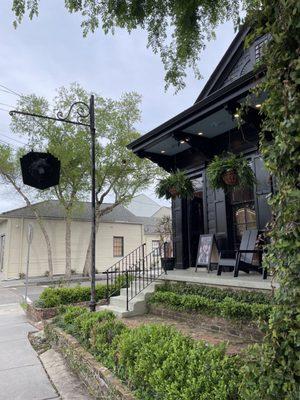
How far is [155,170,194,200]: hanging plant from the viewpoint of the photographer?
23.2 ft

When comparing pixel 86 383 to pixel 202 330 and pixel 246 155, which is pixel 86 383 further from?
pixel 246 155

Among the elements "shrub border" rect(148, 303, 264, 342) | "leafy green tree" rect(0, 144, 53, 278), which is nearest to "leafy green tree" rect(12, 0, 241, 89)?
"shrub border" rect(148, 303, 264, 342)

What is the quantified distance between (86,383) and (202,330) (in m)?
2.03

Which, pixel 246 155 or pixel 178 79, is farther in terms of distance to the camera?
pixel 246 155

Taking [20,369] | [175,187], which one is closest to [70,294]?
[20,369]

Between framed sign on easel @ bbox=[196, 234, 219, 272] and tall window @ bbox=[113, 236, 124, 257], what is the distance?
1529 centimetres

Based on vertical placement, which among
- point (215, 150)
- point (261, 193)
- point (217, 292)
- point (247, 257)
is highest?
point (215, 150)

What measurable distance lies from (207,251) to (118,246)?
15.7 meters

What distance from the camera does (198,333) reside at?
4793mm

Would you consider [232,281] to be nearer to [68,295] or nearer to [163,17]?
[163,17]

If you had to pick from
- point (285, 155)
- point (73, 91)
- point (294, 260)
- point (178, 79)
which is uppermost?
point (73, 91)

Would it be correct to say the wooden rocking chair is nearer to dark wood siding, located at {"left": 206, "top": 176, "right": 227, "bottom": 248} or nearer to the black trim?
dark wood siding, located at {"left": 206, "top": 176, "right": 227, "bottom": 248}

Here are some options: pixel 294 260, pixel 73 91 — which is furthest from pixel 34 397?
pixel 73 91

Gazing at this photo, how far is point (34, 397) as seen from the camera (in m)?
3.48
